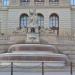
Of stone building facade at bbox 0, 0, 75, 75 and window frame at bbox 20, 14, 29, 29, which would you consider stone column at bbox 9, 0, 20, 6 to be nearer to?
stone building facade at bbox 0, 0, 75, 75

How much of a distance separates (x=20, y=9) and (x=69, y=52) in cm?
3185

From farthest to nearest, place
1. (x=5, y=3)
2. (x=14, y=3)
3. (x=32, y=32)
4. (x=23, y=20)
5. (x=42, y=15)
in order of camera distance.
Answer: (x=5, y=3), (x=23, y=20), (x=14, y=3), (x=42, y=15), (x=32, y=32)

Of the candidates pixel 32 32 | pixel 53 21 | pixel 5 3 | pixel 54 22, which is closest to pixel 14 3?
pixel 5 3

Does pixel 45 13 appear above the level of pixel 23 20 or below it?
above

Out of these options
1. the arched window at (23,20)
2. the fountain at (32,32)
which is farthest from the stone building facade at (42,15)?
the fountain at (32,32)


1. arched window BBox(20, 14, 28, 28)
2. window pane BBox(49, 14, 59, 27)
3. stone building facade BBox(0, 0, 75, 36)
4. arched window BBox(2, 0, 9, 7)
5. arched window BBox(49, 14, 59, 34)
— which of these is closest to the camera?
stone building facade BBox(0, 0, 75, 36)

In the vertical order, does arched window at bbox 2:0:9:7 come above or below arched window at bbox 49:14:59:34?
above

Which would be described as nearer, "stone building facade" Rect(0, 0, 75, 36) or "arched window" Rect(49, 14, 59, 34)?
"stone building facade" Rect(0, 0, 75, 36)

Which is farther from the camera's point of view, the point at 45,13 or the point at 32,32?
the point at 45,13

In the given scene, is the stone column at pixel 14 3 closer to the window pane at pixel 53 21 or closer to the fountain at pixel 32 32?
the window pane at pixel 53 21

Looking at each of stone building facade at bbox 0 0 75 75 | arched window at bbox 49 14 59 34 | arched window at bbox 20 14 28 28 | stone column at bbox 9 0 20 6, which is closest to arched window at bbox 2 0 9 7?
stone building facade at bbox 0 0 75 75

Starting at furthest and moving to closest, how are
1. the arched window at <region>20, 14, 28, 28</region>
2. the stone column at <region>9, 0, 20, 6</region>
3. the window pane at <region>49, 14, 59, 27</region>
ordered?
the stone column at <region>9, 0, 20, 6</region> < the arched window at <region>20, 14, 28, 28</region> < the window pane at <region>49, 14, 59, 27</region>

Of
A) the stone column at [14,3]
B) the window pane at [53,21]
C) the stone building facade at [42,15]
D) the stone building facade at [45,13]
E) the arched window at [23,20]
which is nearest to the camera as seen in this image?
the stone building facade at [42,15]

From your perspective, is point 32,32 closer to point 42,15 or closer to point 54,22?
point 54,22
